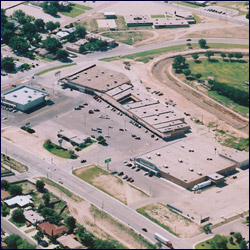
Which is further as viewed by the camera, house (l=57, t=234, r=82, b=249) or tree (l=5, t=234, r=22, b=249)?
house (l=57, t=234, r=82, b=249)

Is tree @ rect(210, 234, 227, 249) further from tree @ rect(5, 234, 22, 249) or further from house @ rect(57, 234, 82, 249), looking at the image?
tree @ rect(5, 234, 22, 249)

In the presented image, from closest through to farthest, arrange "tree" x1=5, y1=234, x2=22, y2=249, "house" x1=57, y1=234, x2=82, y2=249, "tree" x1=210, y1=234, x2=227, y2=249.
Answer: "tree" x1=5, y1=234, x2=22, y2=249, "house" x1=57, y1=234, x2=82, y2=249, "tree" x1=210, y1=234, x2=227, y2=249

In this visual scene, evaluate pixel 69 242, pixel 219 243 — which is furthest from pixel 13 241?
pixel 219 243

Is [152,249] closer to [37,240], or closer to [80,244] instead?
[80,244]

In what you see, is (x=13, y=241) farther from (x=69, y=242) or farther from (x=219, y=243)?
(x=219, y=243)

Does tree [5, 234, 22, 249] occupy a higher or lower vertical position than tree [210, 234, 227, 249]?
higher

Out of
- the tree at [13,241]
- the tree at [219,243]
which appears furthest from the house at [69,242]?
the tree at [219,243]

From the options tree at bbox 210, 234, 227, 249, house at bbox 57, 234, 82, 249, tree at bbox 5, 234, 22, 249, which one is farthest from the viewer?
tree at bbox 210, 234, 227, 249

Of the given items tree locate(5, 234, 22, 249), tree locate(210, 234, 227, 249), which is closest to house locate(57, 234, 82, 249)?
tree locate(5, 234, 22, 249)
